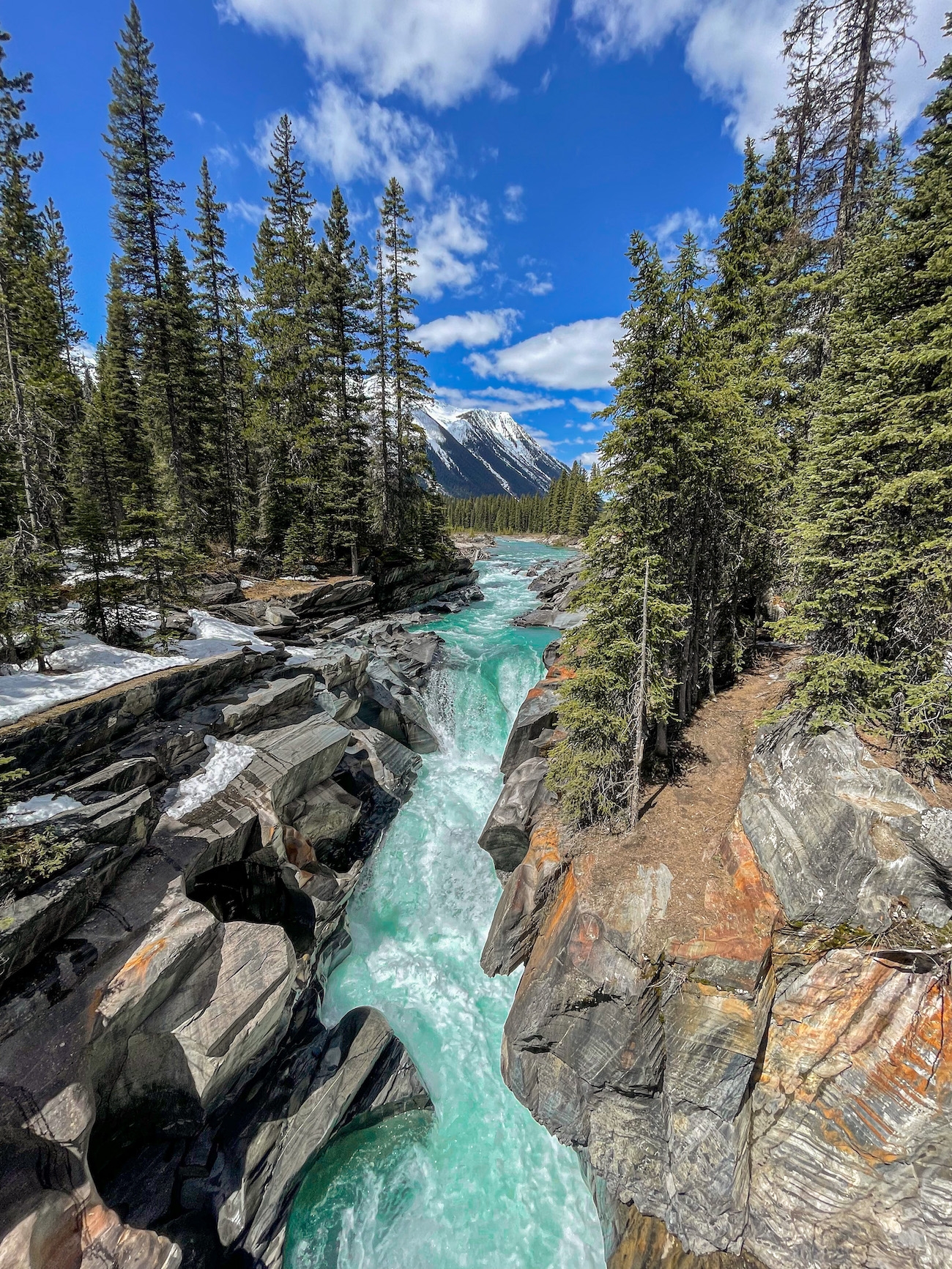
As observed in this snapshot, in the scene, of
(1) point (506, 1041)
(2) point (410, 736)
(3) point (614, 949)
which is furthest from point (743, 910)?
(2) point (410, 736)

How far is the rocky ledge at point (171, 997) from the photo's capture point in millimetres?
6078

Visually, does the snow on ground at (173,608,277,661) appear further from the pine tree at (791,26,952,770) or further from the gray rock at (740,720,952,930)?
the pine tree at (791,26,952,770)

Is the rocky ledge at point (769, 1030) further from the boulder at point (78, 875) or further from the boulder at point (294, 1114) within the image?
the boulder at point (78, 875)

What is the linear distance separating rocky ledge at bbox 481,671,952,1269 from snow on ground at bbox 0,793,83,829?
10524 mm

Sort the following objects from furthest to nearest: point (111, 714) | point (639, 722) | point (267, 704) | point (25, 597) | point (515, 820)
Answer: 1. point (267, 704)
2. point (515, 820)
3. point (25, 597)
4. point (111, 714)
5. point (639, 722)

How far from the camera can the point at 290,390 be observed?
26.2 metres

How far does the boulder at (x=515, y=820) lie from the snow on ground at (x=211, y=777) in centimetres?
741

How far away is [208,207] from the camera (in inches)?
1051

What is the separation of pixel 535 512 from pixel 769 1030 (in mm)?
112190

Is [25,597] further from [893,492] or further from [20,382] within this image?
[893,492]

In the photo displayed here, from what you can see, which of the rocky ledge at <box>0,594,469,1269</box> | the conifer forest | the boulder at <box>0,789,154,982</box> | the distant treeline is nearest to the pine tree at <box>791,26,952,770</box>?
the conifer forest

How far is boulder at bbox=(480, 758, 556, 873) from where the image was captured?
41.9 ft

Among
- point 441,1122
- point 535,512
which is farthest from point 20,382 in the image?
point 535,512

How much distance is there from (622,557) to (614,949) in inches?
326
